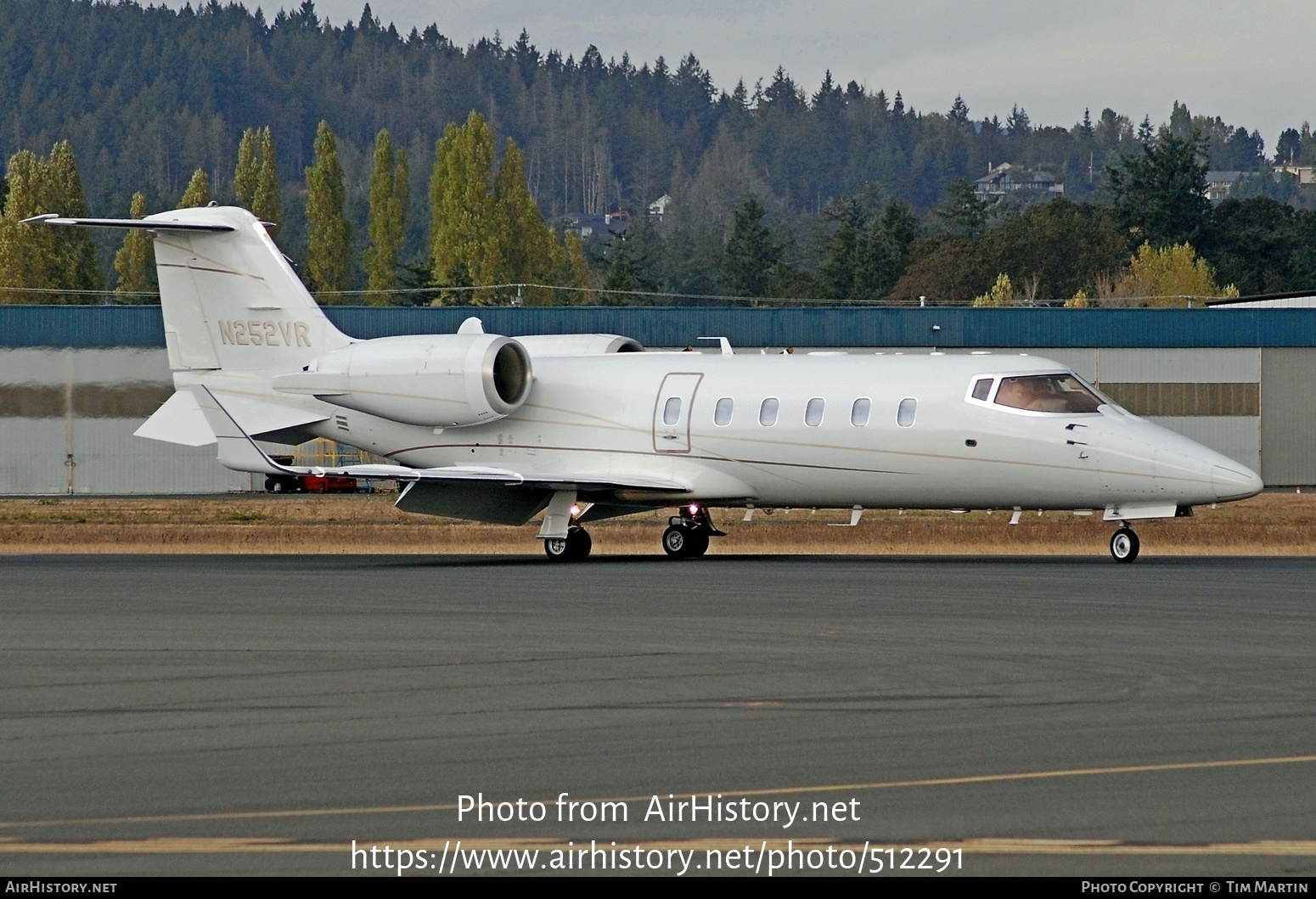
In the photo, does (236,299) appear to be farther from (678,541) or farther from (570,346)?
(678,541)

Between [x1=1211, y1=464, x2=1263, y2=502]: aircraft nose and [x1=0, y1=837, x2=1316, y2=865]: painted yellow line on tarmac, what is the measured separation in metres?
15.1

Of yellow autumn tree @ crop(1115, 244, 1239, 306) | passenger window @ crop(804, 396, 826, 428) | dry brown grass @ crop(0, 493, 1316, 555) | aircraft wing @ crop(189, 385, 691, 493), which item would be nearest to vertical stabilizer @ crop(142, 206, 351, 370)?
aircraft wing @ crop(189, 385, 691, 493)

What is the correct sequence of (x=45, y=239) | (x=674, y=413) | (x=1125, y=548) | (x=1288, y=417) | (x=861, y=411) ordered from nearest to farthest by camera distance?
(x=1125, y=548)
(x=861, y=411)
(x=674, y=413)
(x=1288, y=417)
(x=45, y=239)

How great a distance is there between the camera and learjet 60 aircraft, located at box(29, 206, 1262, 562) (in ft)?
75.2

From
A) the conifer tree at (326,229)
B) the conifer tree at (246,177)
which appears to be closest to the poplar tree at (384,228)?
the conifer tree at (326,229)

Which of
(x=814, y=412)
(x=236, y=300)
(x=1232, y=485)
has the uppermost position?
(x=236, y=300)

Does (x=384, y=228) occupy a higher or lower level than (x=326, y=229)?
higher

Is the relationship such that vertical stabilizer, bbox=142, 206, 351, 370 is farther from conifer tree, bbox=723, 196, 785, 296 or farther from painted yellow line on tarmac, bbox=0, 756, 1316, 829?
conifer tree, bbox=723, 196, 785, 296

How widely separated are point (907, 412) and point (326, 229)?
97262 mm

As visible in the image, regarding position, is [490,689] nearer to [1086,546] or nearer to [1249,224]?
[1086,546]

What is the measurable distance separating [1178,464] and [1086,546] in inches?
246

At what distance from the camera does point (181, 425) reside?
2716 cm

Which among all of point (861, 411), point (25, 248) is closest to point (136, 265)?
point (25, 248)

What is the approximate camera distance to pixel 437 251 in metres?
105
